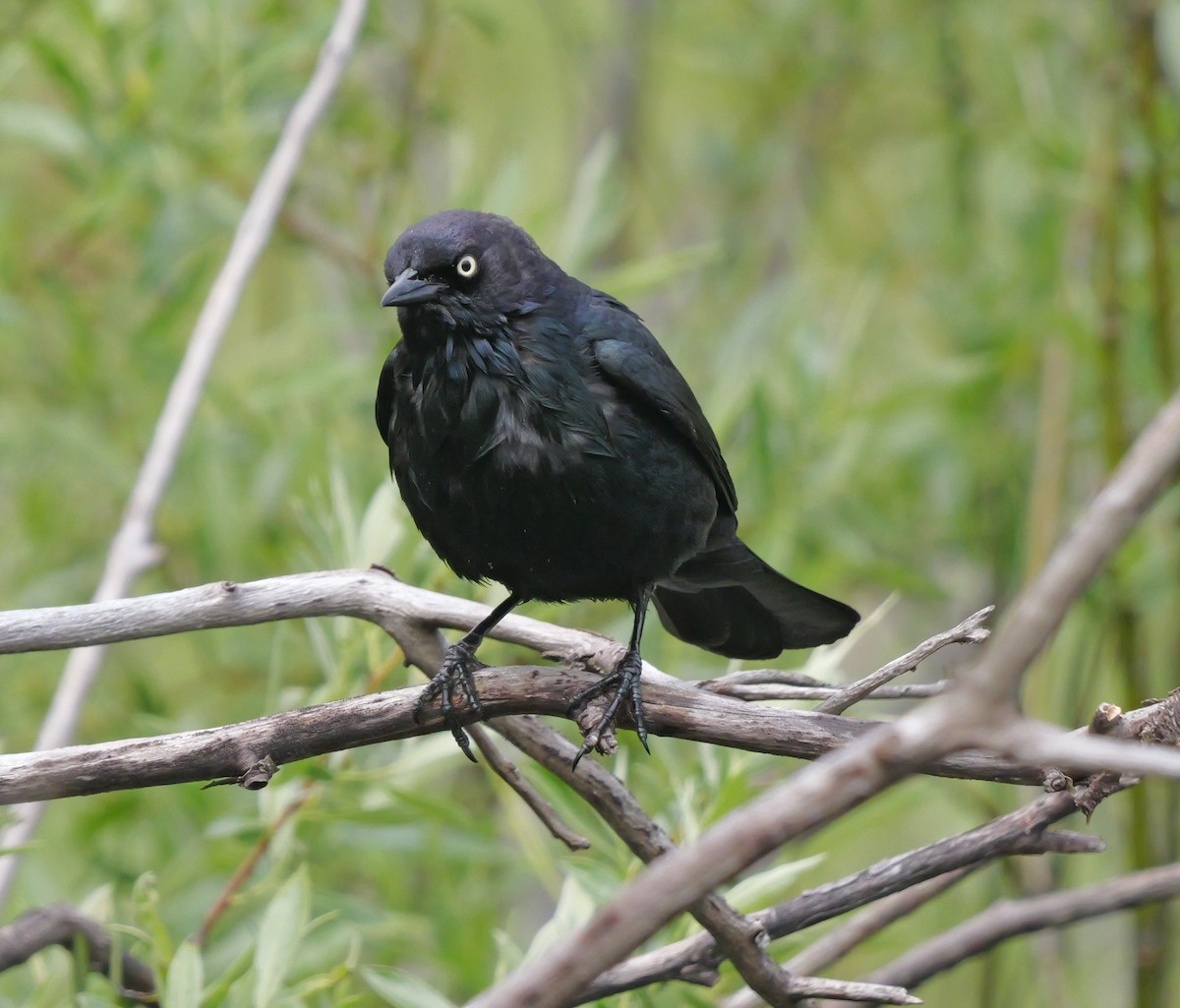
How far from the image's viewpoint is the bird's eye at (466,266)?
3252mm

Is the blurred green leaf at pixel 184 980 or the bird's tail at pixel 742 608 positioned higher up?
the bird's tail at pixel 742 608

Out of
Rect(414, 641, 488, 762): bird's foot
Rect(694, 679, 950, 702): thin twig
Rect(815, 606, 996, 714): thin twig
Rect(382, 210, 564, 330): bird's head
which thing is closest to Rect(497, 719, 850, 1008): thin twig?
Rect(414, 641, 488, 762): bird's foot

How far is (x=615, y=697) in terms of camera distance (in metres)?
2.83

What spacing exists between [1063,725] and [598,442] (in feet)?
7.45

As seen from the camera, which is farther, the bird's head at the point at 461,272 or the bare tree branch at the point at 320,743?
the bird's head at the point at 461,272

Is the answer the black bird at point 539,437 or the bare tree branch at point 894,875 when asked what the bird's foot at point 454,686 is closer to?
the black bird at point 539,437

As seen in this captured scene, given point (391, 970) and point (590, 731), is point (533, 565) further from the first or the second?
point (391, 970)

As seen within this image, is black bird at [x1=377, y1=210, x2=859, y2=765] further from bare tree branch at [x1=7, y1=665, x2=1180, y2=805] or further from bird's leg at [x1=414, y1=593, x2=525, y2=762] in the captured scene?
bare tree branch at [x1=7, y1=665, x2=1180, y2=805]

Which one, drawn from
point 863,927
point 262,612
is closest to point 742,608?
point 863,927

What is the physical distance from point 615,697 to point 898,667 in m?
0.67

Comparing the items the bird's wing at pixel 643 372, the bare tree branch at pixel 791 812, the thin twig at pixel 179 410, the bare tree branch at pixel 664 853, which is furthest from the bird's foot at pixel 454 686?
the bare tree branch at pixel 791 812

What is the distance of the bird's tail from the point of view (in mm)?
3477

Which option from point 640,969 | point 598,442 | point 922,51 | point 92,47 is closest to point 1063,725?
point 598,442

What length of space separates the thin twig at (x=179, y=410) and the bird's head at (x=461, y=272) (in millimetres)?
460
